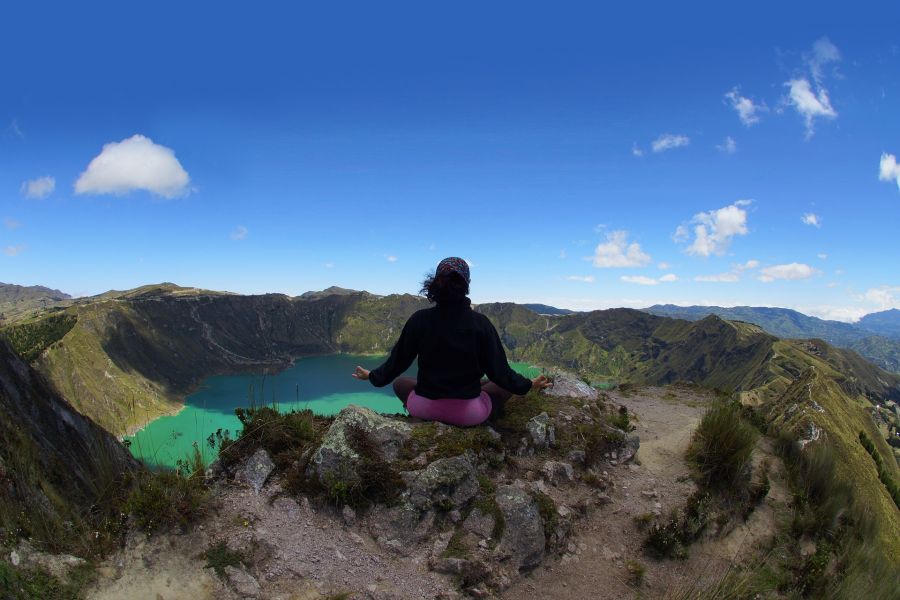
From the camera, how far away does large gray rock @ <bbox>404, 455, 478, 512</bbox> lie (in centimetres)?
536

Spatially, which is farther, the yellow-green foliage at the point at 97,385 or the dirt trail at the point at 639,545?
the yellow-green foliage at the point at 97,385

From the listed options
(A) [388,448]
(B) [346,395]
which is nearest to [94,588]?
(A) [388,448]

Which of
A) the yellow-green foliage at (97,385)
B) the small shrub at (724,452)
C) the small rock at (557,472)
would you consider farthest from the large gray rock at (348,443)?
the yellow-green foliage at (97,385)

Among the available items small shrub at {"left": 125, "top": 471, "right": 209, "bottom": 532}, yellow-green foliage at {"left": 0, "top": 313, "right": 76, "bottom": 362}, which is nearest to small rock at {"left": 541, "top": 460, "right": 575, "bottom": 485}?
small shrub at {"left": 125, "top": 471, "right": 209, "bottom": 532}

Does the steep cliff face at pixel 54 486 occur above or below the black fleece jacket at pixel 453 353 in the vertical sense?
below

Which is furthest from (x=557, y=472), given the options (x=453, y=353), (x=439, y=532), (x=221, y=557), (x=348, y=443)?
(x=221, y=557)

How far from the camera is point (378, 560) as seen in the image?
4.71 metres

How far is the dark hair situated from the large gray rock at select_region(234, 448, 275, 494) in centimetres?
306

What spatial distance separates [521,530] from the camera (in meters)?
5.30

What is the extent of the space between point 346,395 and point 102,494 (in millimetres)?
188623

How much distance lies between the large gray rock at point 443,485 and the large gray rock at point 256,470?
1779 millimetres

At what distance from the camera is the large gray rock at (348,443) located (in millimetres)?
5375

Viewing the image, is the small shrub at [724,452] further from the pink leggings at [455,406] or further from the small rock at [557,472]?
the pink leggings at [455,406]

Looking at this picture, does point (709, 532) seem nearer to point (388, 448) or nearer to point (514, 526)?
point (514, 526)
